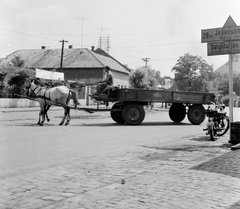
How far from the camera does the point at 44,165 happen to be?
6.32 m

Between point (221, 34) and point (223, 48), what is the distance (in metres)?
0.41

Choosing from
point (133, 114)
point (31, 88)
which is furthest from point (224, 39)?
point (31, 88)

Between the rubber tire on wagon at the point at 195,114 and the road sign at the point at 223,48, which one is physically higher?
the road sign at the point at 223,48

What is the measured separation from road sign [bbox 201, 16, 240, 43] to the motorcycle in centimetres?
241

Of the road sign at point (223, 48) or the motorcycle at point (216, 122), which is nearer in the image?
the road sign at point (223, 48)

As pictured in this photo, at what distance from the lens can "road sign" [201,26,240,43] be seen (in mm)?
9359

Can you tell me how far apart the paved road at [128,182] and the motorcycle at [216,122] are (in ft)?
8.67

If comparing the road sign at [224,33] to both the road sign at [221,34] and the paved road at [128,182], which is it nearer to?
the road sign at [221,34]

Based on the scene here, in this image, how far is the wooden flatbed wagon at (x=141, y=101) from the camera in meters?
15.5

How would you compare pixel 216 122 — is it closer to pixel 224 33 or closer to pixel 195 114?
pixel 224 33

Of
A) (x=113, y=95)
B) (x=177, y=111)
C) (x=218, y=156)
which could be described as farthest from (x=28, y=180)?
(x=177, y=111)

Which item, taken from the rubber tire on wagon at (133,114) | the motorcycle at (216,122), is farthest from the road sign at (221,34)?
the rubber tire on wagon at (133,114)

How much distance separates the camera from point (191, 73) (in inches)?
3383

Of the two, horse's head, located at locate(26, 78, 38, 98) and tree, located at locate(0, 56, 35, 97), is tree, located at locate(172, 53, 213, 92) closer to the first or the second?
tree, located at locate(0, 56, 35, 97)
